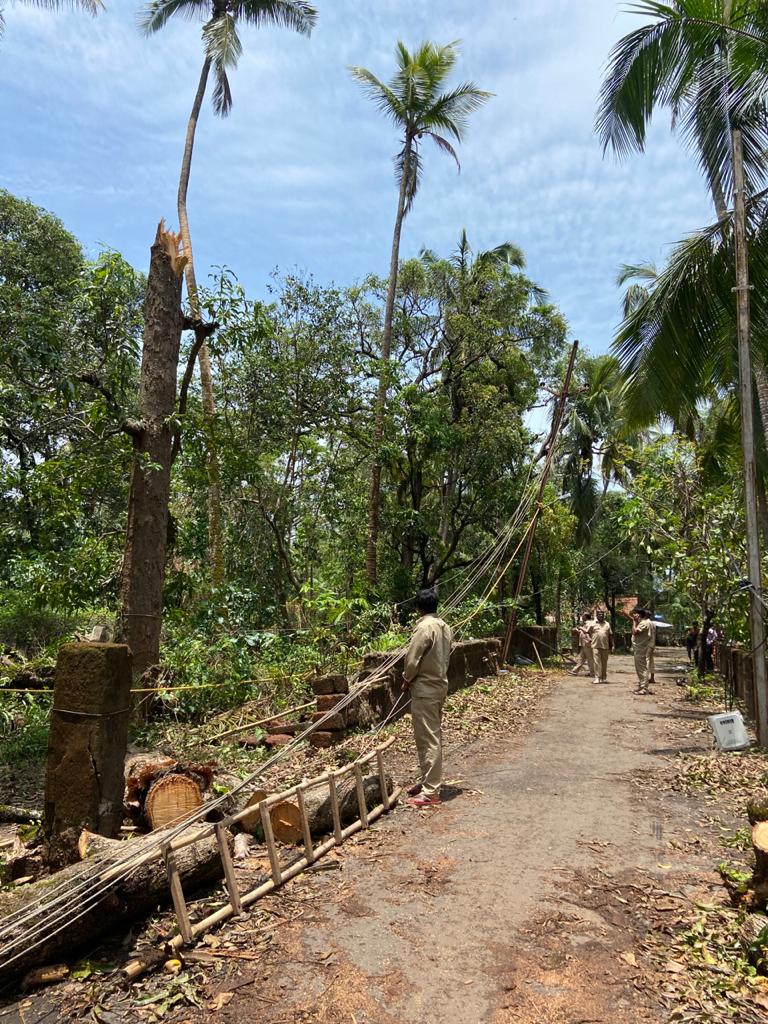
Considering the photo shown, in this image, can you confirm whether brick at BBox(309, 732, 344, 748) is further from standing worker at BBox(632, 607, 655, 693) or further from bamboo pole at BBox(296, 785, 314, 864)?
standing worker at BBox(632, 607, 655, 693)

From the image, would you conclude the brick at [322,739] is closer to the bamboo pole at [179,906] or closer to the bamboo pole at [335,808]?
the bamboo pole at [335,808]

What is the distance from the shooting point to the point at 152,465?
27.9 ft

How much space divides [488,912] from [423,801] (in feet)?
7.04

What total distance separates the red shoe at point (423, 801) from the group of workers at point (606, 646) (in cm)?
1025

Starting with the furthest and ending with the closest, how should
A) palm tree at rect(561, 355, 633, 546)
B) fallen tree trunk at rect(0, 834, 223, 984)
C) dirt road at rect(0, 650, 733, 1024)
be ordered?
palm tree at rect(561, 355, 633, 546) → fallen tree trunk at rect(0, 834, 223, 984) → dirt road at rect(0, 650, 733, 1024)

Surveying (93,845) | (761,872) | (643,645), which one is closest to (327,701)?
(93,845)

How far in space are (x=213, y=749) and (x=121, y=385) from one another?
5138 mm

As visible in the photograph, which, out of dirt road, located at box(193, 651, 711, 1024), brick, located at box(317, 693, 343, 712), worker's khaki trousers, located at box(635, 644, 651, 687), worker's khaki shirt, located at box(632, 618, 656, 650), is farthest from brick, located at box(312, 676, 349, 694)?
worker's khaki shirt, located at box(632, 618, 656, 650)

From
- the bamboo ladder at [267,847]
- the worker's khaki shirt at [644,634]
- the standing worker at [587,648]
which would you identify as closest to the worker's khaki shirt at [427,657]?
the bamboo ladder at [267,847]

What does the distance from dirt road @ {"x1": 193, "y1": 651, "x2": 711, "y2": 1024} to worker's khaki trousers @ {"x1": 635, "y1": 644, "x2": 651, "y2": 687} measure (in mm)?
8268

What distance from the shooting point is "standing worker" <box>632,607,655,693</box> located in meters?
15.6

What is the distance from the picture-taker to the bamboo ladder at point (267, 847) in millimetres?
3898

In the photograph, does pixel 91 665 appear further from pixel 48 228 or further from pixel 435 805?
pixel 48 228

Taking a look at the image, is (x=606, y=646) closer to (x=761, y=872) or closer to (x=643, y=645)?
(x=643, y=645)
